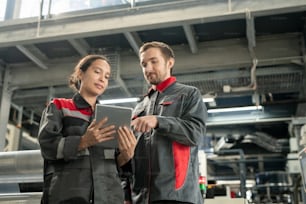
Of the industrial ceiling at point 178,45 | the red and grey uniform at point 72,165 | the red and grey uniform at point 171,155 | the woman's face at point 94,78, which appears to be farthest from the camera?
the industrial ceiling at point 178,45

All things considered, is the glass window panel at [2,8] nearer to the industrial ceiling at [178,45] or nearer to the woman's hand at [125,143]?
the industrial ceiling at [178,45]

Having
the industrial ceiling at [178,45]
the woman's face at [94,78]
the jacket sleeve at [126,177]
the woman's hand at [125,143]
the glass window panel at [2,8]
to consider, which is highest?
the glass window panel at [2,8]

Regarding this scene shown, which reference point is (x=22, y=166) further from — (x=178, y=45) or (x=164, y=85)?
(x=178, y=45)

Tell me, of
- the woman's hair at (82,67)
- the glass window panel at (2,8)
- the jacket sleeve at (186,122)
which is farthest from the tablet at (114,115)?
the glass window panel at (2,8)

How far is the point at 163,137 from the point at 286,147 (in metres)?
6.17

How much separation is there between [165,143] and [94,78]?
0.36 metres

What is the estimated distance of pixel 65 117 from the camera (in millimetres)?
1268

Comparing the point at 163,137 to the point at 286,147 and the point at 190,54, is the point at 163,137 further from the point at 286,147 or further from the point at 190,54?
the point at 286,147

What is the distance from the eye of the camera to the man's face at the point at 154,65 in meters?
1.47

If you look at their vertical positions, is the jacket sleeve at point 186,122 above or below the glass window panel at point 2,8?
below

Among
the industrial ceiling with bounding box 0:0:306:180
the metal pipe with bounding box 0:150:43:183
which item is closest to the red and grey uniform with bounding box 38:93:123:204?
the metal pipe with bounding box 0:150:43:183

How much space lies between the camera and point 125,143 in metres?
1.24

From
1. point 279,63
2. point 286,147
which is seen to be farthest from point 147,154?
point 286,147

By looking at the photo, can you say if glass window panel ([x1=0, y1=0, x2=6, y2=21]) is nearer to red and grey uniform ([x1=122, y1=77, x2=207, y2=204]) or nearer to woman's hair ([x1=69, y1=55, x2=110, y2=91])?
woman's hair ([x1=69, y1=55, x2=110, y2=91])
